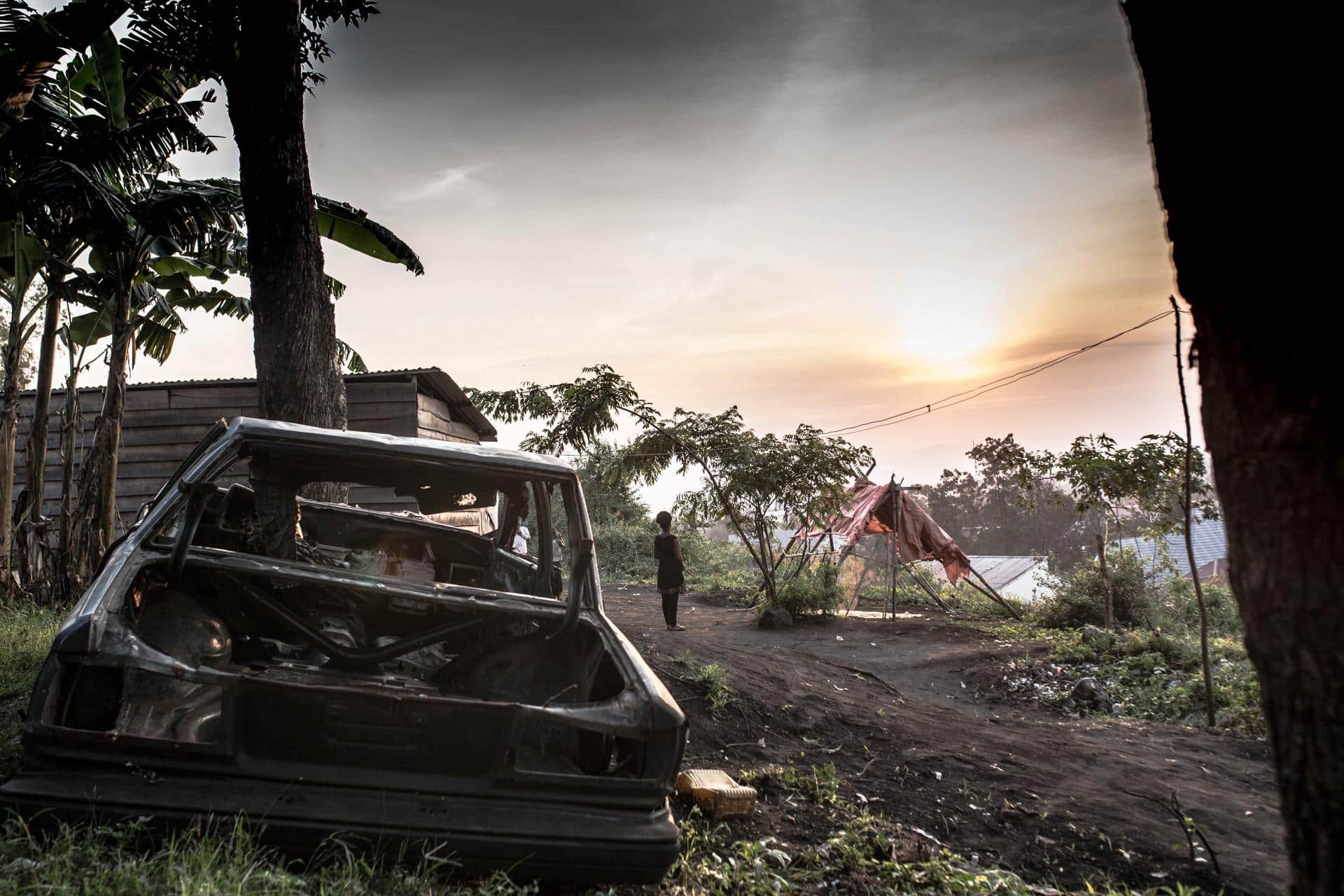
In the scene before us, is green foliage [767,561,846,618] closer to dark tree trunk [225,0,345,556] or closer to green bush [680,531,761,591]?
green bush [680,531,761,591]

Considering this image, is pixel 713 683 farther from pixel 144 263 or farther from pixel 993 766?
pixel 144 263

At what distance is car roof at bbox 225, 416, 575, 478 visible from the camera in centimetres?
328

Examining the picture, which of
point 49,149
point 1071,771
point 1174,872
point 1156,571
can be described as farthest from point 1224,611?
point 49,149

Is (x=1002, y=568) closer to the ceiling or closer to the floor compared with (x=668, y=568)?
closer to the floor

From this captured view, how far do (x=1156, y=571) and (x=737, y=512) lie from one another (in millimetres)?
7404

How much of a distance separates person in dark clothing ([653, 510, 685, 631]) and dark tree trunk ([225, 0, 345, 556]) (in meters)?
5.99

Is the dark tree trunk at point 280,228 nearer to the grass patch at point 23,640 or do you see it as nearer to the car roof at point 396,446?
the grass patch at point 23,640

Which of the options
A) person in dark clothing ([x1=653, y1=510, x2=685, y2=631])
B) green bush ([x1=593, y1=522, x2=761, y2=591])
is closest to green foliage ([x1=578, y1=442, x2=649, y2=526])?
green bush ([x1=593, y1=522, x2=761, y2=591])

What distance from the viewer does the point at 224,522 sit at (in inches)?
184

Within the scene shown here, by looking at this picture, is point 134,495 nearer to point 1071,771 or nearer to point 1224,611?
point 1071,771

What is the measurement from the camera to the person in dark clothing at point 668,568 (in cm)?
1164

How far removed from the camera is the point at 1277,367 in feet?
4.98

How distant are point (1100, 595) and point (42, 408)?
16550 mm

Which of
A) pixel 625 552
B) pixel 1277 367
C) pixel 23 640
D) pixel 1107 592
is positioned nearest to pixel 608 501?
pixel 625 552
